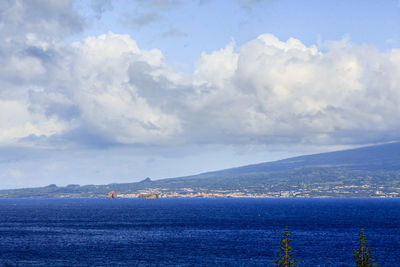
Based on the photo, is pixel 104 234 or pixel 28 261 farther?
pixel 104 234

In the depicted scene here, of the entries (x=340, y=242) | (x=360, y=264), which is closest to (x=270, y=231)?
(x=340, y=242)

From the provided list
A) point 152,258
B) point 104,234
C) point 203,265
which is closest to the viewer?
point 203,265

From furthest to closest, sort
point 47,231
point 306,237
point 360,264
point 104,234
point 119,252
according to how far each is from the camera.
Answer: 1. point 47,231
2. point 104,234
3. point 306,237
4. point 119,252
5. point 360,264

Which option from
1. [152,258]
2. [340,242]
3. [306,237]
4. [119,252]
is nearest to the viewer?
[152,258]

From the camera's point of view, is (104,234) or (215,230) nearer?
(104,234)

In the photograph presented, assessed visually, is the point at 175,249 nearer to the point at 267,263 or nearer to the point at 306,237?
the point at 267,263

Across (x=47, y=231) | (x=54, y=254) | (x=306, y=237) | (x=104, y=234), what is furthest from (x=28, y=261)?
(x=306, y=237)

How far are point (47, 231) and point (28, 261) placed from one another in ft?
240

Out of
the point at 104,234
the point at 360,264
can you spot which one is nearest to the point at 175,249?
the point at 104,234

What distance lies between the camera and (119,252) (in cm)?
13700

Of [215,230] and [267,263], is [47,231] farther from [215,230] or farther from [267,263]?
[267,263]

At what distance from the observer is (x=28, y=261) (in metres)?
124

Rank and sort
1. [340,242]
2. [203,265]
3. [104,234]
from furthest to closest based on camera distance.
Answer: [104,234]
[340,242]
[203,265]

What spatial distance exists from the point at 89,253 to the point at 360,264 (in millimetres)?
81369
